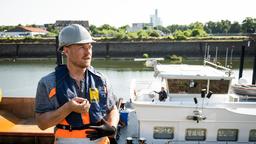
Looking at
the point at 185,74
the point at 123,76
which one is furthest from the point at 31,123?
the point at 123,76

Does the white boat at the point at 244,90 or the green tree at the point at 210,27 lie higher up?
the green tree at the point at 210,27

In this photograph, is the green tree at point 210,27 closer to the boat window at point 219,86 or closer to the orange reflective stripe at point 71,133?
the boat window at point 219,86

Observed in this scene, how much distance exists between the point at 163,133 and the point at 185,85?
1586 millimetres

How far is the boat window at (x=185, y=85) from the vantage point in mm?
8296

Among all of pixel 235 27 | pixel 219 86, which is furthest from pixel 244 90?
pixel 235 27

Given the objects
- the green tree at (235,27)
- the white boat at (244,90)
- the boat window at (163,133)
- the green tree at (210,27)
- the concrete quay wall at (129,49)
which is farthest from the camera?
the green tree at (210,27)

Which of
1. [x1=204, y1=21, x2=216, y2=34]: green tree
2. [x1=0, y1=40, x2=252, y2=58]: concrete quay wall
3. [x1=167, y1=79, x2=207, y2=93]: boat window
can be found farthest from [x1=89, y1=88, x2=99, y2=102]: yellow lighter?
[x1=204, y1=21, x2=216, y2=34]: green tree

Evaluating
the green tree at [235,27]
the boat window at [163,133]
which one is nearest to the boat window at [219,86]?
the boat window at [163,133]

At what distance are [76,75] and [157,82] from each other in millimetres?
7936

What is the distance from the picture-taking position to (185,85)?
8.35 metres

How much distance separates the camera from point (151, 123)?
7594mm

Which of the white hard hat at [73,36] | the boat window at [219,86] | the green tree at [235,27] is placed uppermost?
the green tree at [235,27]

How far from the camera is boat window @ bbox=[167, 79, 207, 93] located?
27.2ft

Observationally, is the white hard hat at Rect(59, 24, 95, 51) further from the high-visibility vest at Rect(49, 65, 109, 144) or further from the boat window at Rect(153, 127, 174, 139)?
the boat window at Rect(153, 127, 174, 139)
